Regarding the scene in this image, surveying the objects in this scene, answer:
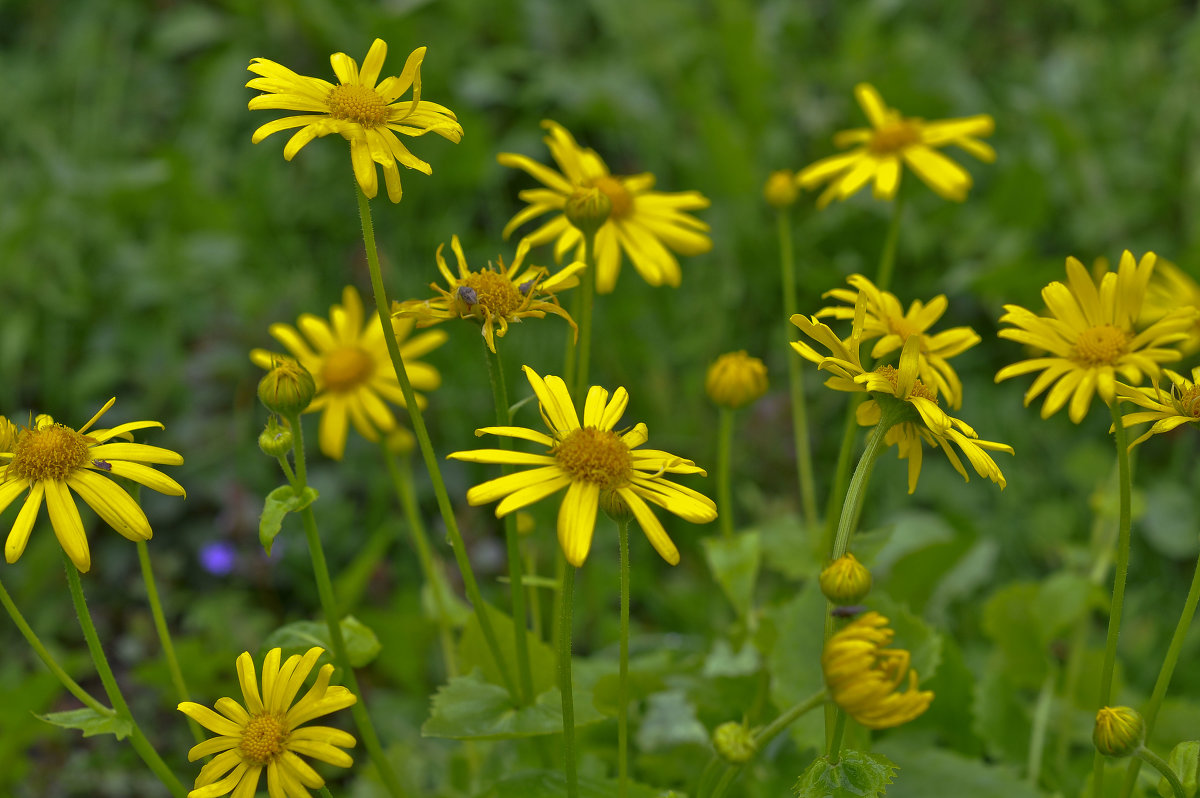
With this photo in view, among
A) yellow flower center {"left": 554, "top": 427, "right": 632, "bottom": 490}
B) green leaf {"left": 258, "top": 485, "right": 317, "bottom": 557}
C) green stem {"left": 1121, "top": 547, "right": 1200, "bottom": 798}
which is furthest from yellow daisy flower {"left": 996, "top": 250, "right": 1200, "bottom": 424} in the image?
green leaf {"left": 258, "top": 485, "right": 317, "bottom": 557}

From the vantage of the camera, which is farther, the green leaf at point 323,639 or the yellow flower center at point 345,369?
the yellow flower center at point 345,369

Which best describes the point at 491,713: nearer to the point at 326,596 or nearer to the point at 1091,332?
the point at 326,596

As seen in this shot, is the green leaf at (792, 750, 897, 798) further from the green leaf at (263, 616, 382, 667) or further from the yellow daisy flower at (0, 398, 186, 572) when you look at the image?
the yellow daisy flower at (0, 398, 186, 572)

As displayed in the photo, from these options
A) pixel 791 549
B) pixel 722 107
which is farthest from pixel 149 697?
pixel 722 107

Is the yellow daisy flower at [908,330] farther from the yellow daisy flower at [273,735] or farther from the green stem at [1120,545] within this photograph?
the yellow daisy flower at [273,735]

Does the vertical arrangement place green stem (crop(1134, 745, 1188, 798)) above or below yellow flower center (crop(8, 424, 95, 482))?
below

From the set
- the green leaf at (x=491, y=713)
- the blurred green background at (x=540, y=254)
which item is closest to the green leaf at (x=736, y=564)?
the blurred green background at (x=540, y=254)

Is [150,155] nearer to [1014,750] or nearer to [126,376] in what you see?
[126,376]
